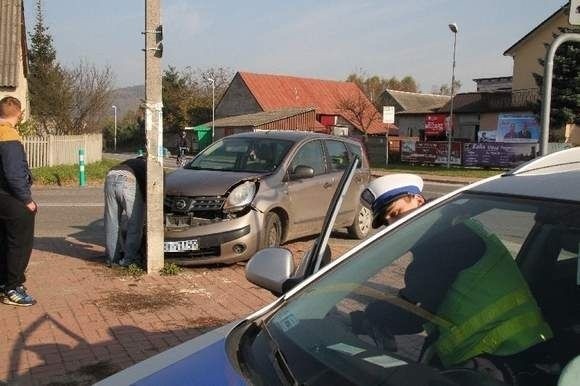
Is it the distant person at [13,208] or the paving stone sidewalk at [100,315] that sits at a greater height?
the distant person at [13,208]

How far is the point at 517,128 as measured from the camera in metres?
40.7

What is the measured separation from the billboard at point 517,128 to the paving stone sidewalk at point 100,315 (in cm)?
3570

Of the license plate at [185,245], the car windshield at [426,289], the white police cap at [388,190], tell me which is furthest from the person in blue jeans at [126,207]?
the car windshield at [426,289]

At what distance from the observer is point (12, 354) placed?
4586 millimetres

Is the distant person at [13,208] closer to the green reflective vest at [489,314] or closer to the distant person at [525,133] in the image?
the green reflective vest at [489,314]

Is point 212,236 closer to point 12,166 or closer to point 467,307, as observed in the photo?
point 12,166

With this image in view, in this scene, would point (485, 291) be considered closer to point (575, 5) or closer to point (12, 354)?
point (12, 354)

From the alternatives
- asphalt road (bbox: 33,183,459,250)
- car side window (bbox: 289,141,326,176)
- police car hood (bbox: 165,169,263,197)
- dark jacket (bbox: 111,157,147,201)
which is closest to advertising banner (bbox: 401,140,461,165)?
asphalt road (bbox: 33,183,459,250)

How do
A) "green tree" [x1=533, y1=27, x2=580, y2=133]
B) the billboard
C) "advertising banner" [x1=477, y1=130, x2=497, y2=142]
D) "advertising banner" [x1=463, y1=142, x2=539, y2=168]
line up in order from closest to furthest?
"advertising banner" [x1=463, y1=142, x2=539, y2=168], "green tree" [x1=533, y1=27, x2=580, y2=133], the billboard, "advertising banner" [x1=477, y1=130, x2=497, y2=142]

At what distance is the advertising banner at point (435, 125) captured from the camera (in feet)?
165

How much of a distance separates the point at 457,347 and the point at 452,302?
0.22m

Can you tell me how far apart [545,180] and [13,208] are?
4.94 m

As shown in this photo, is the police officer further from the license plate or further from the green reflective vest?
the license plate

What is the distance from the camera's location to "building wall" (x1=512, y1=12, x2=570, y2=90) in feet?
147
